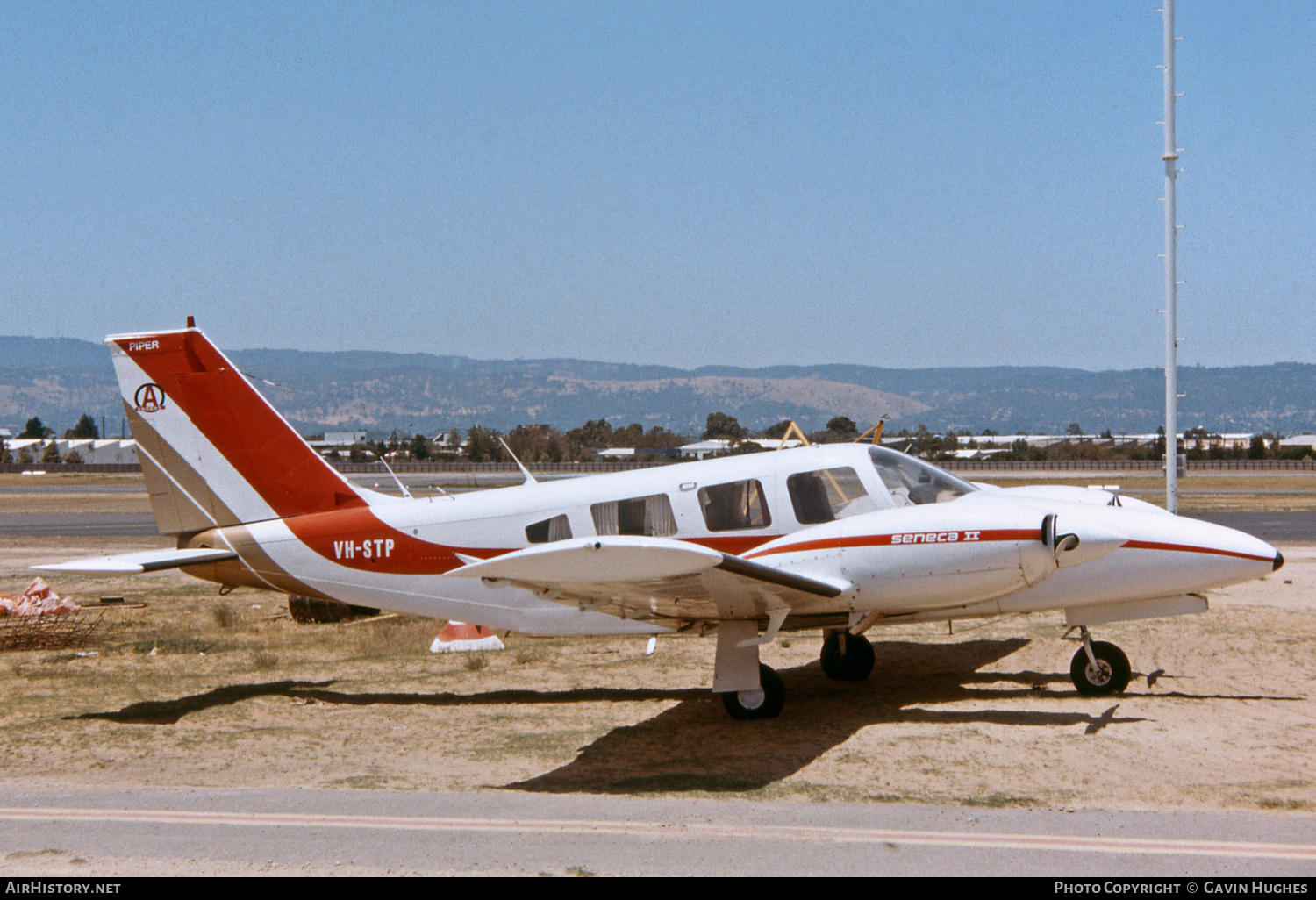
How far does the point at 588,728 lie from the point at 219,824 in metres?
3.99

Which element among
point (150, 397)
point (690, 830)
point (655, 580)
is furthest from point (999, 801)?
point (150, 397)

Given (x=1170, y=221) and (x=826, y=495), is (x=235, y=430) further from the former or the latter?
(x=1170, y=221)

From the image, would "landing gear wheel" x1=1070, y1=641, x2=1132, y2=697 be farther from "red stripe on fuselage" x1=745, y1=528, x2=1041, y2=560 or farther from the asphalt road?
the asphalt road

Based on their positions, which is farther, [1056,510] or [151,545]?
[151,545]

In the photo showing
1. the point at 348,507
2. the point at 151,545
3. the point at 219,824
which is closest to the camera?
the point at 219,824

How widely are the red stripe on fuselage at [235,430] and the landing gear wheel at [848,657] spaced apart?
5726 millimetres

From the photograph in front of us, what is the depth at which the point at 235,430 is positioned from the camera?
12.6 metres

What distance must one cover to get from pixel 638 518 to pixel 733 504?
98cm

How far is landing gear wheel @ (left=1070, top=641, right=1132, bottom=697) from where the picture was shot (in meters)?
11.1

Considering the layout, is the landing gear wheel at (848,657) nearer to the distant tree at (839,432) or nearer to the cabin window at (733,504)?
the cabin window at (733,504)

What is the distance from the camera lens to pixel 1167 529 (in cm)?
1048

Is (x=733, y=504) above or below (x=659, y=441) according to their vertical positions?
below
